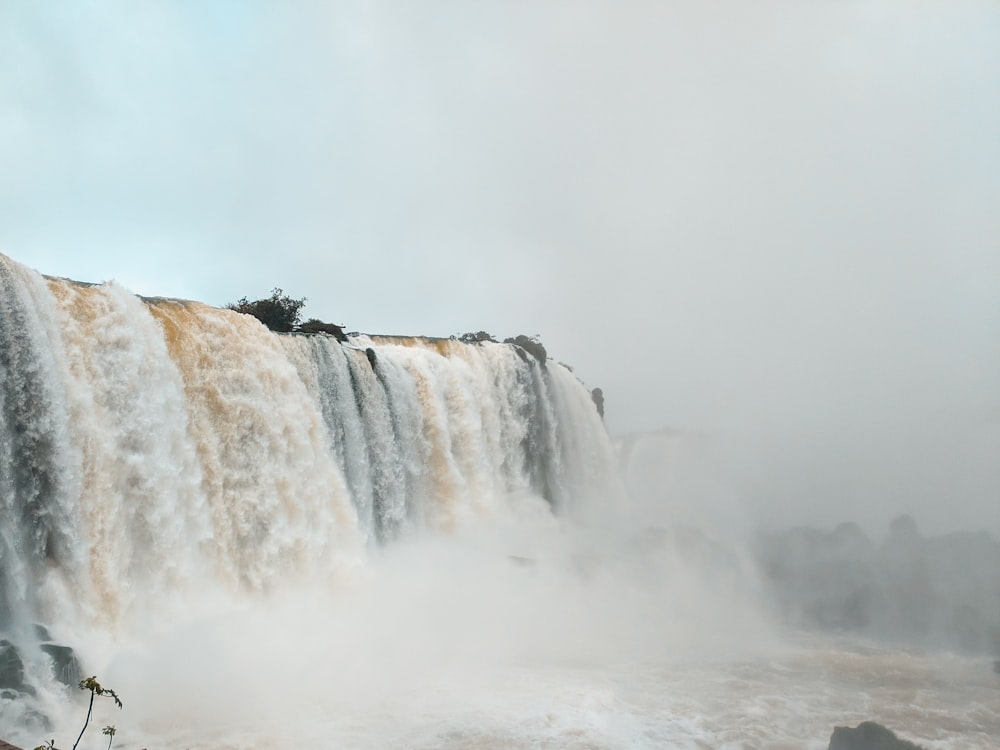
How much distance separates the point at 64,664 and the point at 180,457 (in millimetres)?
3038

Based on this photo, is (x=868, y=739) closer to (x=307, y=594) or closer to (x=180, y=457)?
(x=307, y=594)

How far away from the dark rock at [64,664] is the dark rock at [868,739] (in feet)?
24.2

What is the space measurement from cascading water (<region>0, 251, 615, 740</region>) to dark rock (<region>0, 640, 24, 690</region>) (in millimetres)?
46

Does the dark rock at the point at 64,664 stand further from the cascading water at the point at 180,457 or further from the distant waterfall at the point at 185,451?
the distant waterfall at the point at 185,451

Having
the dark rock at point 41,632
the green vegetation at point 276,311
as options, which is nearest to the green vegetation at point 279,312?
the green vegetation at point 276,311

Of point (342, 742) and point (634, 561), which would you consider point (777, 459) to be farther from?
point (342, 742)

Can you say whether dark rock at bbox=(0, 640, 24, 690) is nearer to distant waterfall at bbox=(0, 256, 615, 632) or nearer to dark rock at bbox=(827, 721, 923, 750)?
distant waterfall at bbox=(0, 256, 615, 632)

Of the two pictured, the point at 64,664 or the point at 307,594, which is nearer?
the point at 64,664

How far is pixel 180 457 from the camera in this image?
9867mm

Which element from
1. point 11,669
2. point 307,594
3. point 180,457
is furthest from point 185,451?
point 11,669

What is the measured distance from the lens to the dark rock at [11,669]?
22.6 feet

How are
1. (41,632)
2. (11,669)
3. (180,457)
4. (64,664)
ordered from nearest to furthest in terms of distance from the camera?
(11,669) → (64,664) → (41,632) → (180,457)

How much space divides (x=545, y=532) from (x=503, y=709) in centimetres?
1065

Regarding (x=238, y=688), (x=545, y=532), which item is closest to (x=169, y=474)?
(x=238, y=688)
